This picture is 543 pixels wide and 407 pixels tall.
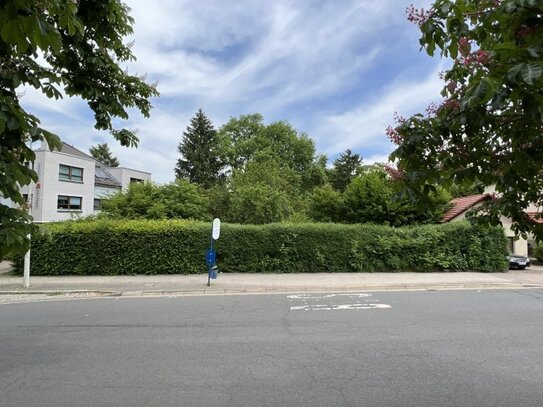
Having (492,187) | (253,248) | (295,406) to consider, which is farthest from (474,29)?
(253,248)

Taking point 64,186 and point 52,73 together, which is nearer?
point 52,73

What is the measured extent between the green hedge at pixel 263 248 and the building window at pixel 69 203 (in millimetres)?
27252

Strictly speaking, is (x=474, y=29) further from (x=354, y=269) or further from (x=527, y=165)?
(x=354, y=269)

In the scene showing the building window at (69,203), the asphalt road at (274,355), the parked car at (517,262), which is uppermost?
the building window at (69,203)

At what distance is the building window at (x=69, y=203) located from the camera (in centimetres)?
4298

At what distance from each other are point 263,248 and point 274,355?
1212cm

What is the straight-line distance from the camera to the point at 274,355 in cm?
646

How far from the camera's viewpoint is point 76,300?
40.4 ft

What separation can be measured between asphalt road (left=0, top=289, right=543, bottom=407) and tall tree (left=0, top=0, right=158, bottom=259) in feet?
9.43

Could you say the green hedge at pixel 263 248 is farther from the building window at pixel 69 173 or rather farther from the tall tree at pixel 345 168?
the tall tree at pixel 345 168

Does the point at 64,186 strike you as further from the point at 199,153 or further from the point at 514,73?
the point at 514,73

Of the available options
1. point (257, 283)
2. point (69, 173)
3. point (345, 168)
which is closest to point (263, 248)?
point (257, 283)

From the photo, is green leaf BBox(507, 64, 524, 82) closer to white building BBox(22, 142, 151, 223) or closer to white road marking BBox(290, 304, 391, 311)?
white road marking BBox(290, 304, 391, 311)

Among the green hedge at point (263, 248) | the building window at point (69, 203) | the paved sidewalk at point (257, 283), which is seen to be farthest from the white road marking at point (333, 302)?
the building window at point (69, 203)
